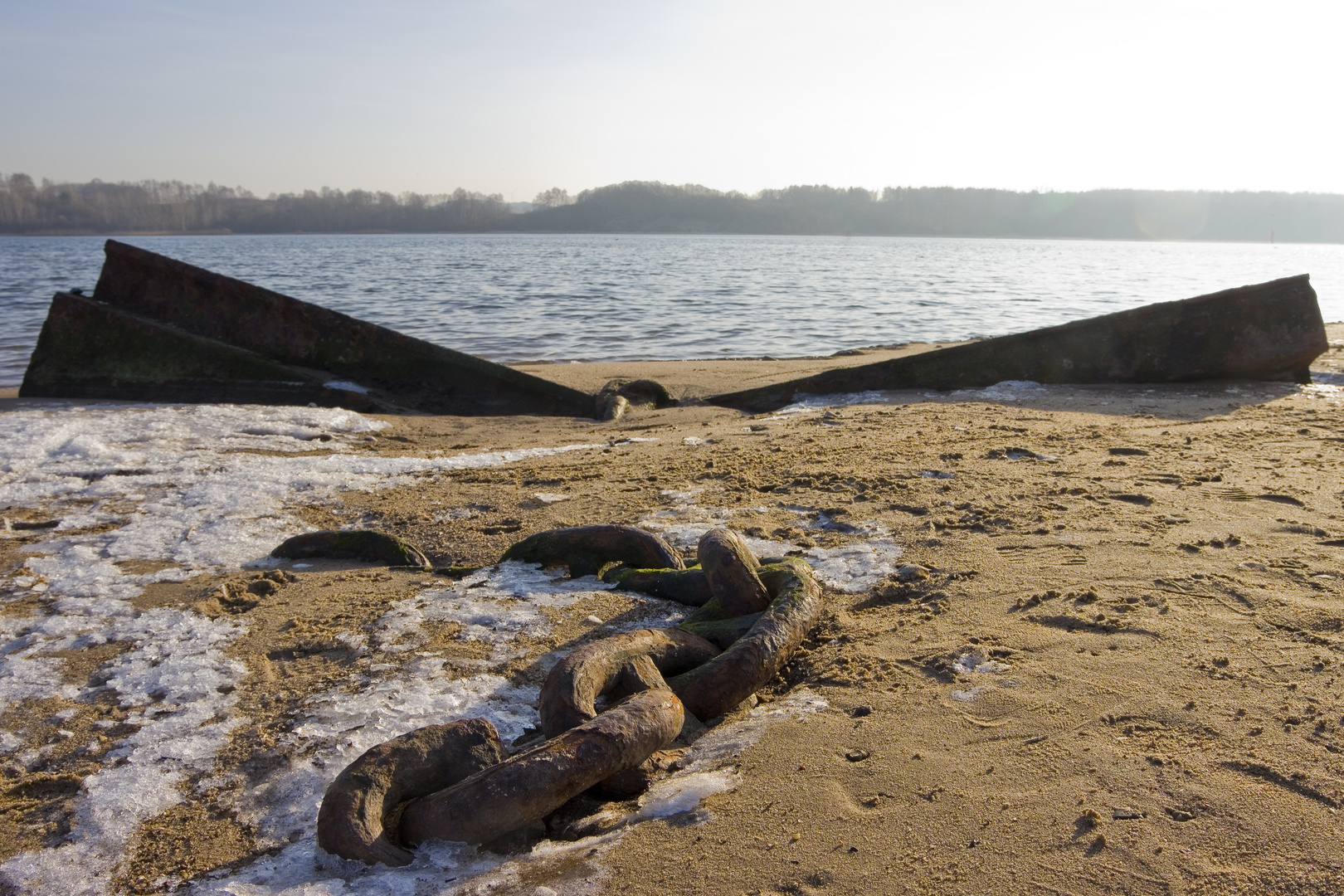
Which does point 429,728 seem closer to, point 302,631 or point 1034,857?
point 302,631

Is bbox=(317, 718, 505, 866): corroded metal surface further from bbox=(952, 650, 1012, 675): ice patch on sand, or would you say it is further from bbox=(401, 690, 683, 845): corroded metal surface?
bbox=(952, 650, 1012, 675): ice patch on sand

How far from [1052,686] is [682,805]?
105 cm

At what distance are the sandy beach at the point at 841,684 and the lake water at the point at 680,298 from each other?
932 centimetres

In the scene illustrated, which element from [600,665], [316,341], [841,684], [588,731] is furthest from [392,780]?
[316,341]

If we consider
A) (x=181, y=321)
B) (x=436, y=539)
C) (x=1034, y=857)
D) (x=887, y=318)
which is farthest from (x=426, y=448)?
(x=887, y=318)

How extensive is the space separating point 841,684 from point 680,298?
21547 millimetres

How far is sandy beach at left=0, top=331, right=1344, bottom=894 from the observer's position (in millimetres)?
1612

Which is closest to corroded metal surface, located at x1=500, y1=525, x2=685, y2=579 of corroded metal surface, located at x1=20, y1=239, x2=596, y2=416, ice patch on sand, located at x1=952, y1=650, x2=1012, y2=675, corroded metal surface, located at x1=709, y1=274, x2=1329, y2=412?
ice patch on sand, located at x1=952, y1=650, x2=1012, y2=675

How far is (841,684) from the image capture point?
2.30 metres

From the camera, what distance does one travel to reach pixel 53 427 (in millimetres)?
5246

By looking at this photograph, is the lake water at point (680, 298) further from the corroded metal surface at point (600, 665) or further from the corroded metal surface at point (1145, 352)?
the corroded metal surface at point (600, 665)

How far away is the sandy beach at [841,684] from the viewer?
5.29 feet

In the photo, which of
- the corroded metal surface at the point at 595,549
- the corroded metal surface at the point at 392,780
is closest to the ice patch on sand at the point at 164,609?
the corroded metal surface at the point at 392,780

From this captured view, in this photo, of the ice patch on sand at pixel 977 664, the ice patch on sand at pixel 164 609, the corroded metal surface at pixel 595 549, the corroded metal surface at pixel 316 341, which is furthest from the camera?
the corroded metal surface at pixel 316 341
